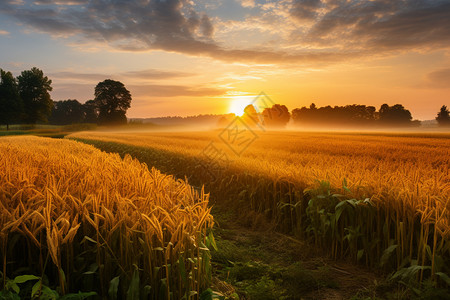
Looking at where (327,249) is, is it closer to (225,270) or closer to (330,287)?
(330,287)

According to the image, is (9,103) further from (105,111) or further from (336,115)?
(336,115)

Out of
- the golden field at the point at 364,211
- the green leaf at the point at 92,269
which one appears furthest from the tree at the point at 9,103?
the green leaf at the point at 92,269

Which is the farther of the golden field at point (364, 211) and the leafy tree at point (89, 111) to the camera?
the leafy tree at point (89, 111)

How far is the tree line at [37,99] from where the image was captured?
67.4m

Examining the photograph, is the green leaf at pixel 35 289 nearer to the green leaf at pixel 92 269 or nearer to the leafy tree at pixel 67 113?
the green leaf at pixel 92 269

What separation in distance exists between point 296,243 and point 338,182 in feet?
4.68

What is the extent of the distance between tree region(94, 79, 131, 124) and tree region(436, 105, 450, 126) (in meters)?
96.7

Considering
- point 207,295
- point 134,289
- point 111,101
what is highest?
point 111,101

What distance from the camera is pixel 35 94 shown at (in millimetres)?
74312

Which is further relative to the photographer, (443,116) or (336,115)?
(336,115)

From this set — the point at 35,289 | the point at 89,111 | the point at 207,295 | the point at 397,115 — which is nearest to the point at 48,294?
the point at 35,289

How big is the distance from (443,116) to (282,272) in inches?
4421

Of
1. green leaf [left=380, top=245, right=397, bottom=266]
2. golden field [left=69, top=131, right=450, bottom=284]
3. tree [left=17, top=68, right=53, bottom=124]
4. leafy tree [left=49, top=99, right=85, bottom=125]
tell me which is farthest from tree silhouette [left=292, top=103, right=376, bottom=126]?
green leaf [left=380, top=245, right=397, bottom=266]

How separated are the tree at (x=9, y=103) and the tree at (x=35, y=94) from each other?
9.51ft
